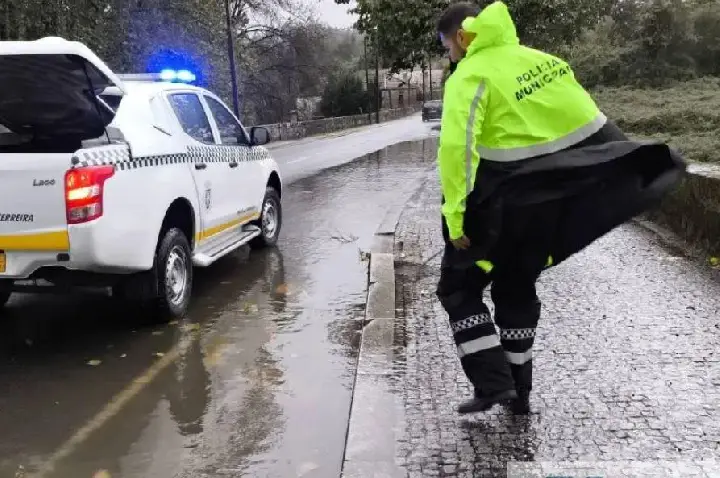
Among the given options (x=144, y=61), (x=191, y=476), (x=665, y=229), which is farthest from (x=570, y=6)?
(x=144, y=61)

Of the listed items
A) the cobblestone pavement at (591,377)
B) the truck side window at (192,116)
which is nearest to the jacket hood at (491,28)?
the cobblestone pavement at (591,377)

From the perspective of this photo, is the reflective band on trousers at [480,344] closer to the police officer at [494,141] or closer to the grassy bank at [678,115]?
the police officer at [494,141]

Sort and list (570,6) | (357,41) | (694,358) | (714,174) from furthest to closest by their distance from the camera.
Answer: (357,41) < (570,6) < (714,174) < (694,358)

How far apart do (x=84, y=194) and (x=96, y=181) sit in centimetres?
11

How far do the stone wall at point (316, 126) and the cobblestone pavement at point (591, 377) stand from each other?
835 inches

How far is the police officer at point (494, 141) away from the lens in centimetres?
348

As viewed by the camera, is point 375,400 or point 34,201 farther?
A: point 34,201

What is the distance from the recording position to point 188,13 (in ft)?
100

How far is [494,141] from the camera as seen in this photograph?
3547 mm

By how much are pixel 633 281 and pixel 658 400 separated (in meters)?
2.56

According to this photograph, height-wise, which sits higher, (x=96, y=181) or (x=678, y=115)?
(x=96, y=181)

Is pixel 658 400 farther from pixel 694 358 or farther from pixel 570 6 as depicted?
pixel 570 6

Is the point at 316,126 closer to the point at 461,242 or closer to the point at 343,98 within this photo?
the point at 343,98

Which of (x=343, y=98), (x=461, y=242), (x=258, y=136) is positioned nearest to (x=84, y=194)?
(x=461, y=242)
